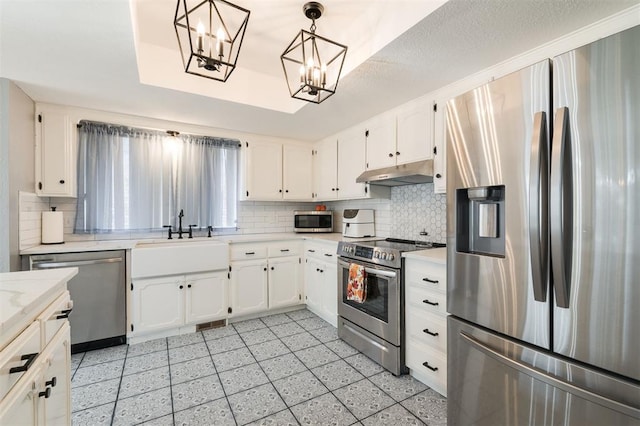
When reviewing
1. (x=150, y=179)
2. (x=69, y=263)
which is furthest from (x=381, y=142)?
(x=69, y=263)

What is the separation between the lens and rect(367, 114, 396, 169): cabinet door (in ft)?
9.27

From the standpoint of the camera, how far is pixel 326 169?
154 inches

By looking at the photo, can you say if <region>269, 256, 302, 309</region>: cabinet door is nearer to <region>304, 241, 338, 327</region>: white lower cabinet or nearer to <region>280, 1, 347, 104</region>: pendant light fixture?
<region>304, 241, 338, 327</region>: white lower cabinet

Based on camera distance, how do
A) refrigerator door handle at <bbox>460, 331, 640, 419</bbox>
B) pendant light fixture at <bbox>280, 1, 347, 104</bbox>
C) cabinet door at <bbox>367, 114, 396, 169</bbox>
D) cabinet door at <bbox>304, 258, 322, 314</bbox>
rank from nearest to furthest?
refrigerator door handle at <bbox>460, 331, 640, 419</bbox>
pendant light fixture at <bbox>280, 1, 347, 104</bbox>
cabinet door at <bbox>367, 114, 396, 169</bbox>
cabinet door at <bbox>304, 258, 322, 314</bbox>

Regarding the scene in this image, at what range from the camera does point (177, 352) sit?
258 centimetres

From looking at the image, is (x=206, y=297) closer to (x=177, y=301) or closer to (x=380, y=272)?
(x=177, y=301)

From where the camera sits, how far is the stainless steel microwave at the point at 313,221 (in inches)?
153

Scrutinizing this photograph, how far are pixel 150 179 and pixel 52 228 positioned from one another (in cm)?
97

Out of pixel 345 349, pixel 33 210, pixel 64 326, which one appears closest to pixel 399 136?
pixel 345 349

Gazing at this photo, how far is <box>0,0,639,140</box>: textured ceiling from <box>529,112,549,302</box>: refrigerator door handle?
2.56ft

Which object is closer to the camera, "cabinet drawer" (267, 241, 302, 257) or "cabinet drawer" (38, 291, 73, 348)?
"cabinet drawer" (38, 291, 73, 348)

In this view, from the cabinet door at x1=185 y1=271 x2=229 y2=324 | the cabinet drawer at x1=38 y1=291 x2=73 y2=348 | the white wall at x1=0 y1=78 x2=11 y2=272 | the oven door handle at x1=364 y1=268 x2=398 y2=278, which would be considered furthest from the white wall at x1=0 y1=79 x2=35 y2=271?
the oven door handle at x1=364 y1=268 x2=398 y2=278

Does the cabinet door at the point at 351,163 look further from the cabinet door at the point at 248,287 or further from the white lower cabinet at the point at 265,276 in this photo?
the cabinet door at the point at 248,287

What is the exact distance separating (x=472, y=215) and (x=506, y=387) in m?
0.80
